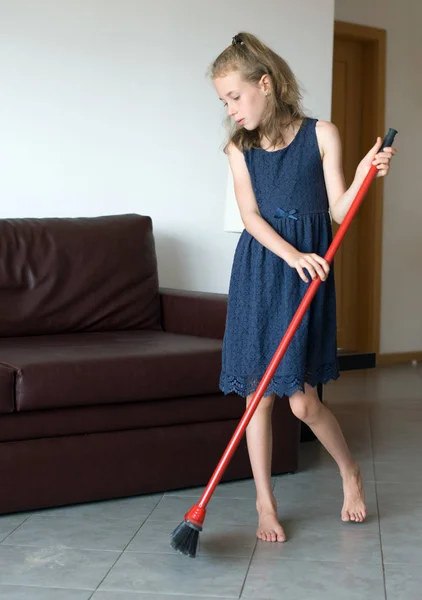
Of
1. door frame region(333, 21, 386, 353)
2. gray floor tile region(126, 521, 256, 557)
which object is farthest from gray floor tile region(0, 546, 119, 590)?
door frame region(333, 21, 386, 353)

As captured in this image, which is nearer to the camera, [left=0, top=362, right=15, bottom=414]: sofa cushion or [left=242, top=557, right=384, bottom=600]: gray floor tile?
[left=242, top=557, right=384, bottom=600]: gray floor tile

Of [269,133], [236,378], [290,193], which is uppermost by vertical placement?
[269,133]

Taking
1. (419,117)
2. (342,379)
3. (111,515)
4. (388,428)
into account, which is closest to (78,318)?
(111,515)

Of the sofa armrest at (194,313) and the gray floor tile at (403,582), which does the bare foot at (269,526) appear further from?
the sofa armrest at (194,313)

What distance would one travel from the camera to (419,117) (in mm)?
5711

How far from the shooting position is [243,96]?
226cm

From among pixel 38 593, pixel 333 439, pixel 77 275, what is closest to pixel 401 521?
pixel 333 439

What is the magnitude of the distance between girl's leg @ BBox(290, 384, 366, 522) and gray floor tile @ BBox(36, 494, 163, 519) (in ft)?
1.76

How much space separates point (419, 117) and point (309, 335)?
3.74 m

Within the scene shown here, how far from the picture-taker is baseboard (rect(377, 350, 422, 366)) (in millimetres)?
5672

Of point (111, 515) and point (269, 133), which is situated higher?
point (269, 133)

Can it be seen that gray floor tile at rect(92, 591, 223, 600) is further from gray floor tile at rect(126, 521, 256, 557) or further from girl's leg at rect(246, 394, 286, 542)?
girl's leg at rect(246, 394, 286, 542)

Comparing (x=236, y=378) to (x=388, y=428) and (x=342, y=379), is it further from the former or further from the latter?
(x=342, y=379)

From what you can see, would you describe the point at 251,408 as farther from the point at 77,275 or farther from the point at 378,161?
the point at 77,275
